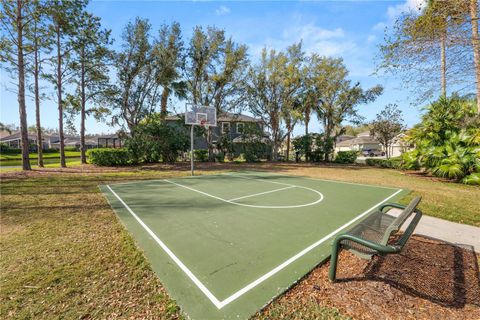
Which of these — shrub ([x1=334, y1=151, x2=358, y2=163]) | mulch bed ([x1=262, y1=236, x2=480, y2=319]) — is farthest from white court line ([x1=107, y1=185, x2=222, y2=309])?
shrub ([x1=334, y1=151, x2=358, y2=163])

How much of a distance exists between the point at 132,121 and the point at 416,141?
2248cm

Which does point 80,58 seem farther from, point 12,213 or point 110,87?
point 12,213

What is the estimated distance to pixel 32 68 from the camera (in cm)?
1402

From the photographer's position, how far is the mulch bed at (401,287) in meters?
2.25

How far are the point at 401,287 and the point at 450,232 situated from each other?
2.89m

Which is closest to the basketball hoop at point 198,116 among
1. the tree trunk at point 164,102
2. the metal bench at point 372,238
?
the tree trunk at point 164,102

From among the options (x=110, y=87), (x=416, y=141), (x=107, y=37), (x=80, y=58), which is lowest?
(x=416, y=141)

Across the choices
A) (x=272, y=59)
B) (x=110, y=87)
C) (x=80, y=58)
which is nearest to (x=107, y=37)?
(x=80, y=58)

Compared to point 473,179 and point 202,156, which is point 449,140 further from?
point 202,156

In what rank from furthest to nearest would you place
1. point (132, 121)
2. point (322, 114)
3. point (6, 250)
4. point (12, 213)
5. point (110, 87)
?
point (322, 114) → point (132, 121) → point (110, 87) → point (12, 213) → point (6, 250)

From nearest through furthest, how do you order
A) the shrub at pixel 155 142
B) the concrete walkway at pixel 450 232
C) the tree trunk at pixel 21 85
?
the concrete walkway at pixel 450 232, the tree trunk at pixel 21 85, the shrub at pixel 155 142

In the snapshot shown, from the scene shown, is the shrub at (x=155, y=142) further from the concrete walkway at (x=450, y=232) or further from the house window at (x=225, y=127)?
the concrete walkway at (x=450, y=232)

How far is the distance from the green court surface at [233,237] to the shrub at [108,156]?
1051 centimetres

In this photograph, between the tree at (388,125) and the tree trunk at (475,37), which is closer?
the tree trunk at (475,37)
